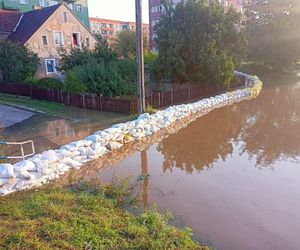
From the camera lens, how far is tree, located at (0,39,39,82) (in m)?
19.4

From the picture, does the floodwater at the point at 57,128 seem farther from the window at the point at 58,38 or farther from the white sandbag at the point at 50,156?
the window at the point at 58,38

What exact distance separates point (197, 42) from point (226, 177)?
1152 cm

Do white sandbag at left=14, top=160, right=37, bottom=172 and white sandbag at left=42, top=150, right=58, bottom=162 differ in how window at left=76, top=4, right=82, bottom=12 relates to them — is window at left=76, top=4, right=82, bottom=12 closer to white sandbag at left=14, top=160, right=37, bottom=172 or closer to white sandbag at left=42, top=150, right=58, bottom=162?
white sandbag at left=42, top=150, right=58, bottom=162

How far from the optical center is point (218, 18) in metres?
16.7

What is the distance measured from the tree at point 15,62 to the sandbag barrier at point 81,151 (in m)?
12.6

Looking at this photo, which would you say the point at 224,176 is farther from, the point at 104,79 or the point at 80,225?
the point at 104,79

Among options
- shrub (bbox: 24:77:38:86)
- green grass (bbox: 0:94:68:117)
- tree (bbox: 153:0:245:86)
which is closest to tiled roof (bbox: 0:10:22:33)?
shrub (bbox: 24:77:38:86)

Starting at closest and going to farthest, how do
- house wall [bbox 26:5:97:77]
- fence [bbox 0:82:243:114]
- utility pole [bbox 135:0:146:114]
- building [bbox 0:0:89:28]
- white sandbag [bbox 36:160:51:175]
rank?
white sandbag [bbox 36:160:51:175]
utility pole [bbox 135:0:146:114]
fence [bbox 0:82:243:114]
house wall [bbox 26:5:97:77]
building [bbox 0:0:89:28]

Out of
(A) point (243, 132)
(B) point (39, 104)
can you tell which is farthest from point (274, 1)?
(B) point (39, 104)

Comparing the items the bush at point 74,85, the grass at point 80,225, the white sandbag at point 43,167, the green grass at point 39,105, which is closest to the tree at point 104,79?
the bush at point 74,85

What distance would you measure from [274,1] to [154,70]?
22.7 m

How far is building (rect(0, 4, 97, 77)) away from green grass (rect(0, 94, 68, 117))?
7.20 m

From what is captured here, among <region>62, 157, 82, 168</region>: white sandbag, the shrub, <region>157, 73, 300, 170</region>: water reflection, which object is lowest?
<region>157, 73, 300, 170</region>: water reflection

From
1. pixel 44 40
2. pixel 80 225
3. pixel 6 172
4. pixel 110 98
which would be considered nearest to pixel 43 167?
pixel 6 172
